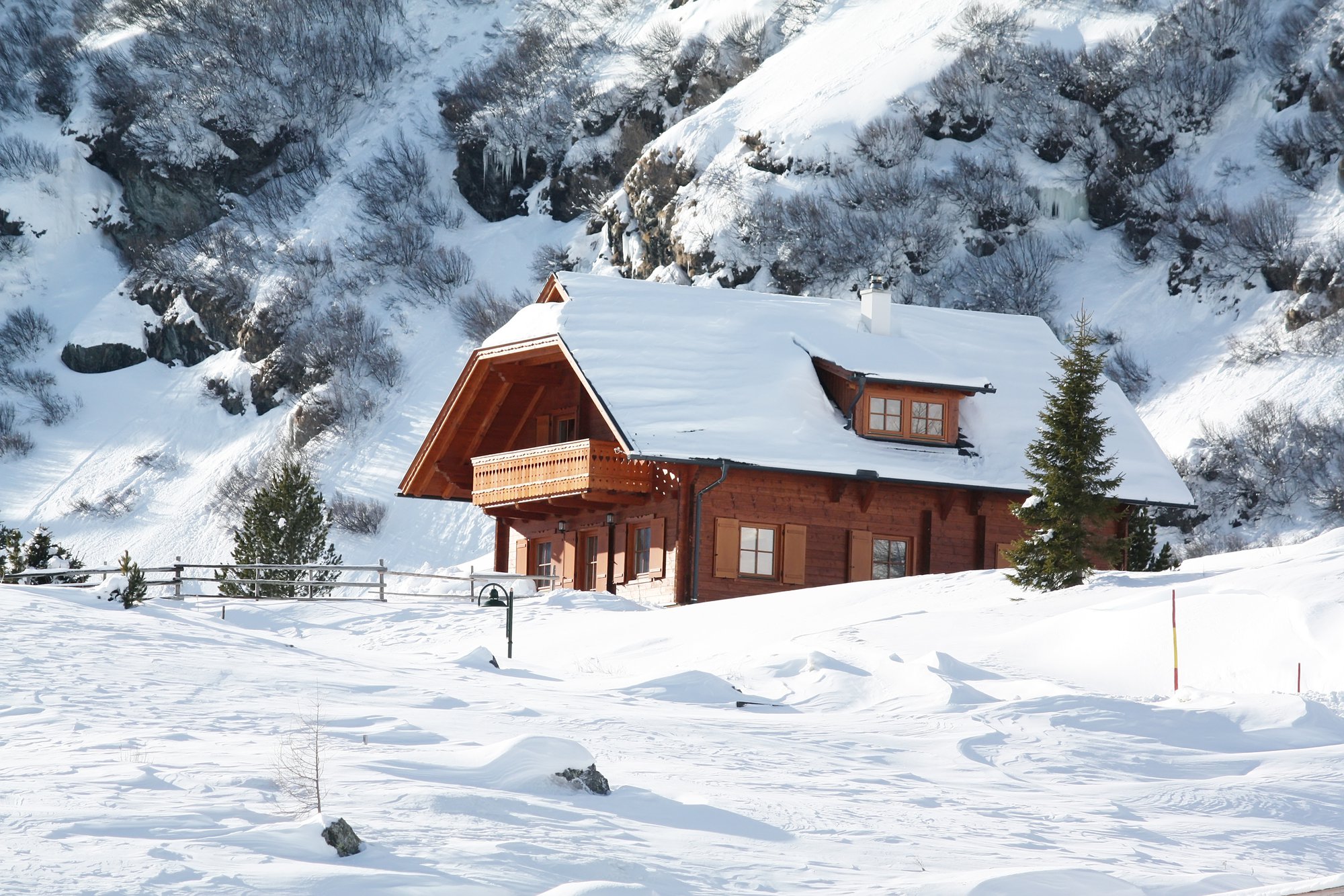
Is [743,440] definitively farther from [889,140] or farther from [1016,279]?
[889,140]

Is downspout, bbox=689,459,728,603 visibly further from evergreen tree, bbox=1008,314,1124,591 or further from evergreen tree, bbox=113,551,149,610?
evergreen tree, bbox=113,551,149,610

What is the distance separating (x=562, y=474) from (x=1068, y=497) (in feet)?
34.3

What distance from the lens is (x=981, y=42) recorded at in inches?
2485

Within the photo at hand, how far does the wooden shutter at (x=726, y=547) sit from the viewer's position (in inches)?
1163

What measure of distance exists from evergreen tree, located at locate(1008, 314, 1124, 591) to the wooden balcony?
8.38 m

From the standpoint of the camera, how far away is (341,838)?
8305mm

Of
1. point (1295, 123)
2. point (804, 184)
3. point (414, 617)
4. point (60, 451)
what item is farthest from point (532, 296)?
point (414, 617)

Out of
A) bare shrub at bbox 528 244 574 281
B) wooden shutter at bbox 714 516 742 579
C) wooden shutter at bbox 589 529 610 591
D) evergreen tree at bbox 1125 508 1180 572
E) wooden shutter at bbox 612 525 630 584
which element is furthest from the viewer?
bare shrub at bbox 528 244 574 281

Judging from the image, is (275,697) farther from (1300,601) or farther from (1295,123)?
(1295,123)

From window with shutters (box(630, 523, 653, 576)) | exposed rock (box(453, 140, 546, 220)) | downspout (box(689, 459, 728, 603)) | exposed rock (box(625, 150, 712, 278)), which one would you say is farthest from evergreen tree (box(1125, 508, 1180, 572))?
exposed rock (box(453, 140, 546, 220))

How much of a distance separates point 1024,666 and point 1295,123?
143 ft

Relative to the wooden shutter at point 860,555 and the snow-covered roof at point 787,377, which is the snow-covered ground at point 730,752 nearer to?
the snow-covered roof at point 787,377

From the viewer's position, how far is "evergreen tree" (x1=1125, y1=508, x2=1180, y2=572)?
31.1 metres

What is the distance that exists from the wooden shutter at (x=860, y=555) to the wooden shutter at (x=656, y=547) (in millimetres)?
3304
